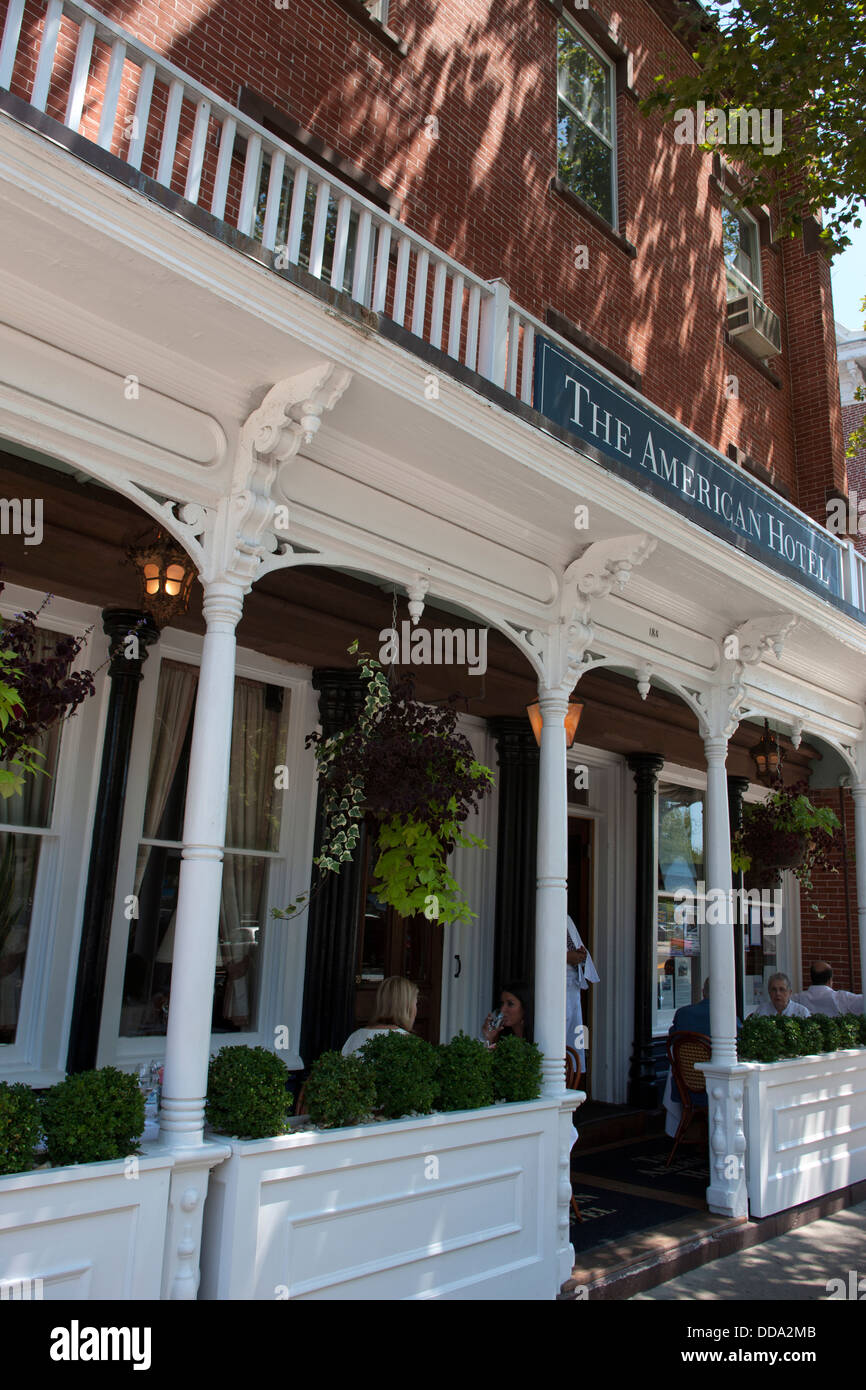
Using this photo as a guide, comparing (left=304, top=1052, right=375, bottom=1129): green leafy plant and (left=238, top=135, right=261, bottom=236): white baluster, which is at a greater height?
(left=238, top=135, right=261, bottom=236): white baluster

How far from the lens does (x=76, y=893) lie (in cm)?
560

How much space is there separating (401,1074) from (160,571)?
2.48 m

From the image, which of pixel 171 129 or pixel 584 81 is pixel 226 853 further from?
pixel 584 81

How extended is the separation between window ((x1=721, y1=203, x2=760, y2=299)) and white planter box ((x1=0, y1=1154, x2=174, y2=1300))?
11273 mm

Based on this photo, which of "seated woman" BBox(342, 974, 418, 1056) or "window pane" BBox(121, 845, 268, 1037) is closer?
"seated woman" BBox(342, 974, 418, 1056)

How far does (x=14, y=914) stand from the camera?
551 cm

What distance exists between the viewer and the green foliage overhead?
739 cm

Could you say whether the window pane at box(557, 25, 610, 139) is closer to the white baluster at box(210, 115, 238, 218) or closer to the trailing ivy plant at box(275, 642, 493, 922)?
the white baluster at box(210, 115, 238, 218)

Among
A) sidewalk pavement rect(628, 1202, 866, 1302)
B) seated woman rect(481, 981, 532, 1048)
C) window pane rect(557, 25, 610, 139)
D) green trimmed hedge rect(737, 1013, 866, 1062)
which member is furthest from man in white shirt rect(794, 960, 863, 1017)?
window pane rect(557, 25, 610, 139)

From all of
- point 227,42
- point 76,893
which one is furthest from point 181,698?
point 227,42

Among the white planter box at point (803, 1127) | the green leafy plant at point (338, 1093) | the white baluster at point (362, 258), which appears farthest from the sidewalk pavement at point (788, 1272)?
the white baluster at point (362, 258)

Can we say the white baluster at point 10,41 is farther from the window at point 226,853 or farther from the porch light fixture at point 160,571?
the window at point 226,853
